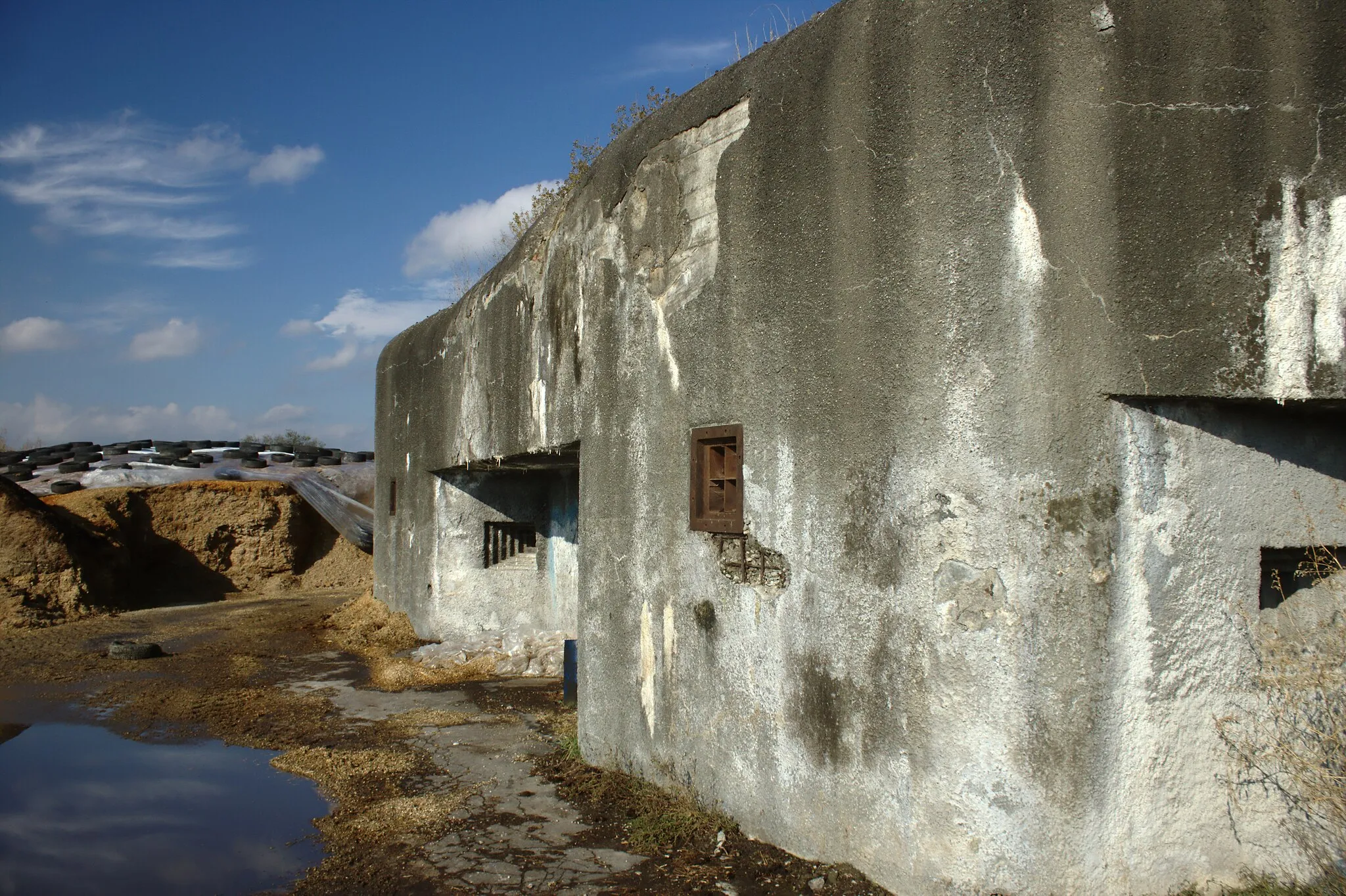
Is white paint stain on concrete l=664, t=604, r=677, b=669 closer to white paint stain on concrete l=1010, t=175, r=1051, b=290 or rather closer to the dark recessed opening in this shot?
white paint stain on concrete l=1010, t=175, r=1051, b=290

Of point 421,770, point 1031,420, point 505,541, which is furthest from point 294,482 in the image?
point 1031,420

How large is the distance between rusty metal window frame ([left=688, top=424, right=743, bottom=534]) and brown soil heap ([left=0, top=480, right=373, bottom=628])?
11.7 m

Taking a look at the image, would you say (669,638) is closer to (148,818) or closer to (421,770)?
(421,770)

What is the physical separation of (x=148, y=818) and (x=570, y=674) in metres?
3.13

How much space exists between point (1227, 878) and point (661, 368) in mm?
3158

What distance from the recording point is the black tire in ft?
32.7

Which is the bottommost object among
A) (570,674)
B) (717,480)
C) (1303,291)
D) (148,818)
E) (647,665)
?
(148,818)

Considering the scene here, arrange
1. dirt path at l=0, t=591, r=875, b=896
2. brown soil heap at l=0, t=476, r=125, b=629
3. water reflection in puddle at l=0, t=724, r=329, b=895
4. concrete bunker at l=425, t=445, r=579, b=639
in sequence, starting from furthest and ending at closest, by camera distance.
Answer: brown soil heap at l=0, t=476, r=125, b=629 < concrete bunker at l=425, t=445, r=579, b=639 < water reflection in puddle at l=0, t=724, r=329, b=895 < dirt path at l=0, t=591, r=875, b=896

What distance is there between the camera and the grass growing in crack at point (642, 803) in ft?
14.3

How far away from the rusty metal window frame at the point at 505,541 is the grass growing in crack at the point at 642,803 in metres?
4.24

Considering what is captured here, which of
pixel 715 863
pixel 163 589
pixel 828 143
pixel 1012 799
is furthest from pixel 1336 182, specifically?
pixel 163 589

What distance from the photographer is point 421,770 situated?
5.73 m

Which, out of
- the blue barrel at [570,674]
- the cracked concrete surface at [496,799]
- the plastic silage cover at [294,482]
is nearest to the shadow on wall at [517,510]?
the cracked concrete surface at [496,799]

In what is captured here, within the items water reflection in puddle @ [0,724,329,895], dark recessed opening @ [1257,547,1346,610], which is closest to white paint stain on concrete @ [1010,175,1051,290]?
dark recessed opening @ [1257,547,1346,610]
